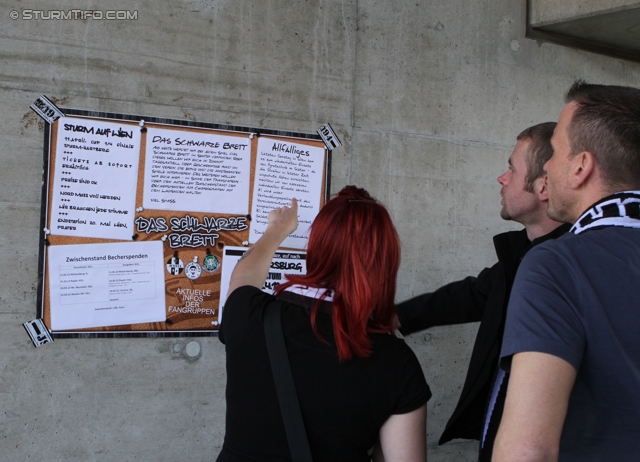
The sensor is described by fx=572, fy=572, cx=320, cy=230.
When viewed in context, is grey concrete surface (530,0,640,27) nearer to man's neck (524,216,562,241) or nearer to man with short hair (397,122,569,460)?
man with short hair (397,122,569,460)

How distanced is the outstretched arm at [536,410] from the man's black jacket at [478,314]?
3.30 ft

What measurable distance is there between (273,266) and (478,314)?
41.1 inches

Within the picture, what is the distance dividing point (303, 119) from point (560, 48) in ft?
6.10

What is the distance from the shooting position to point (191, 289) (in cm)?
277

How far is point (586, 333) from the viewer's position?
1181 mm

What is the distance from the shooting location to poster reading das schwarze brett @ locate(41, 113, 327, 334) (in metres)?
2.55

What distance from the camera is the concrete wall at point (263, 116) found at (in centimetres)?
249

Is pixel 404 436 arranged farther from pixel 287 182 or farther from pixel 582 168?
pixel 287 182

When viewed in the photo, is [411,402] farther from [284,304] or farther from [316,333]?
[284,304]

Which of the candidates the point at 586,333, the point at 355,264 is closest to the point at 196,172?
the point at 355,264

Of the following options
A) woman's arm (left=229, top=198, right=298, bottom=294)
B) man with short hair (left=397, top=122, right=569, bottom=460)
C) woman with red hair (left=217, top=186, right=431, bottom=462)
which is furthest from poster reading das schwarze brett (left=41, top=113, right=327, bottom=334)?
woman with red hair (left=217, top=186, right=431, bottom=462)

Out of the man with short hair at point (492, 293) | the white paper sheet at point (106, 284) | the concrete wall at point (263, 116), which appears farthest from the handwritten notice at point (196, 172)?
the man with short hair at point (492, 293)

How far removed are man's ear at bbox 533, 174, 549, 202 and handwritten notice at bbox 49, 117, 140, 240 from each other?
1.77 meters

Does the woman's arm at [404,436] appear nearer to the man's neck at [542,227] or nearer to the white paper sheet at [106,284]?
the man's neck at [542,227]
